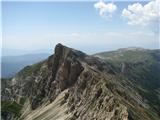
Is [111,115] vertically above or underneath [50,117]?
above

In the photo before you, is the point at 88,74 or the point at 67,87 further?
the point at 67,87

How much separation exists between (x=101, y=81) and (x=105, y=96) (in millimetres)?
12527

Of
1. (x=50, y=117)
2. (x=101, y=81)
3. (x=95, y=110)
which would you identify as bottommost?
(x=50, y=117)

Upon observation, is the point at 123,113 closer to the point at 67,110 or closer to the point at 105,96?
the point at 105,96

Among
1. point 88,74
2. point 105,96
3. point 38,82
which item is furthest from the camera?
point 38,82

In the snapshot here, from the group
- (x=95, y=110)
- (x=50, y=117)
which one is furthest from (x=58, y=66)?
(x=95, y=110)

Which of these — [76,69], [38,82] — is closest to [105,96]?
[76,69]

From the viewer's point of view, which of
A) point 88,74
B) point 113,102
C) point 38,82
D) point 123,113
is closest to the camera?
point 123,113

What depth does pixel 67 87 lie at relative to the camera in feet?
508

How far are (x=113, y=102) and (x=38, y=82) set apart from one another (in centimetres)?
9991

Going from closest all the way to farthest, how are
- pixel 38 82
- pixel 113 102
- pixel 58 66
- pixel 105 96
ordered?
pixel 113 102 → pixel 105 96 → pixel 58 66 → pixel 38 82

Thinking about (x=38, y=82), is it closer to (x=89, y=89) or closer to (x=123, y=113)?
(x=89, y=89)

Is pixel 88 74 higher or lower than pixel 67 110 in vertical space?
higher

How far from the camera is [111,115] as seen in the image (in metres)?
93.9
